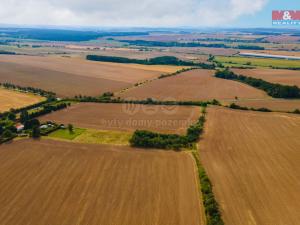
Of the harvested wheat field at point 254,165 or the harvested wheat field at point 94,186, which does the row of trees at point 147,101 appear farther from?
the harvested wheat field at point 94,186

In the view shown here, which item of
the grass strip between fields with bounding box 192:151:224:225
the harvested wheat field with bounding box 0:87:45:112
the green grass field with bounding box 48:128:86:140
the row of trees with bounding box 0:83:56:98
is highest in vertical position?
the row of trees with bounding box 0:83:56:98

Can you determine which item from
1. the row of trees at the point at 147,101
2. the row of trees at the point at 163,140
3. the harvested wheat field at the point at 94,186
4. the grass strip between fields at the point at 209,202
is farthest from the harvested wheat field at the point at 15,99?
the grass strip between fields at the point at 209,202

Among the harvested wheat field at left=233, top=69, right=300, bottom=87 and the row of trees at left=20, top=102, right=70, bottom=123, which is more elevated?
the harvested wheat field at left=233, top=69, right=300, bottom=87

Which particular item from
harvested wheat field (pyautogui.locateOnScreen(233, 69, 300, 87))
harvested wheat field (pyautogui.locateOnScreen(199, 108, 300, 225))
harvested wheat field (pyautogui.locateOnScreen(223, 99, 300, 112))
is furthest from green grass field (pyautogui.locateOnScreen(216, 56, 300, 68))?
harvested wheat field (pyautogui.locateOnScreen(199, 108, 300, 225))

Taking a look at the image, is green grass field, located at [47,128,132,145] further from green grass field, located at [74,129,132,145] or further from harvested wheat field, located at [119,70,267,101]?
harvested wheat field, located at [119,70,267,101]

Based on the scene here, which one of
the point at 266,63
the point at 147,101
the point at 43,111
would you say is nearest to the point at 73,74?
the point at 147,101

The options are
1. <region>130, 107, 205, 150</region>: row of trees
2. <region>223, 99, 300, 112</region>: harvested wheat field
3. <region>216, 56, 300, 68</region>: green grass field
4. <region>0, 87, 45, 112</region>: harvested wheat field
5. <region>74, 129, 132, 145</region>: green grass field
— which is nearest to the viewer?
<region>130, 107, 205, 150</region>: row of trees

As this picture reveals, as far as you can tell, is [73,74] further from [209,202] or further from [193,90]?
[209,202]
